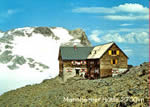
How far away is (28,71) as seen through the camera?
130 metres

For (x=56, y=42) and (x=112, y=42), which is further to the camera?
(x=56, y=42)

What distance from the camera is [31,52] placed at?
156 m

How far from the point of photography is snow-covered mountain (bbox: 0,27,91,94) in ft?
405

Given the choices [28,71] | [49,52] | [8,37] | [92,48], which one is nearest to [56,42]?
[49,52]

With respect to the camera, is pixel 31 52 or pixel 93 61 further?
pixel 31 52

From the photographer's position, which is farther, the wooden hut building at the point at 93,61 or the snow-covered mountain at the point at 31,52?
the snow-covered mountain at the point at 31,52

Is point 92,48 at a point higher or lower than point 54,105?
higher

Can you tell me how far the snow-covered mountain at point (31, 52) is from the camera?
123 metres

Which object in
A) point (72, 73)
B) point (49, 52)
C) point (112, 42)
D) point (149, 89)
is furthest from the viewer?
point (49, 52)

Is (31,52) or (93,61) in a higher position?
(31,52)

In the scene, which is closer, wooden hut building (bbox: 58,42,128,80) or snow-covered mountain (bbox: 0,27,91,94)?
wooden hut building (bbox: 58,42,128,80)

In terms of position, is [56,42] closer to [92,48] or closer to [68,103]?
[92,48]

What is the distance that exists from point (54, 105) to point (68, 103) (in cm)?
185

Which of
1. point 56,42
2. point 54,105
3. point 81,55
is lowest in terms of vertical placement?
point 54,105
